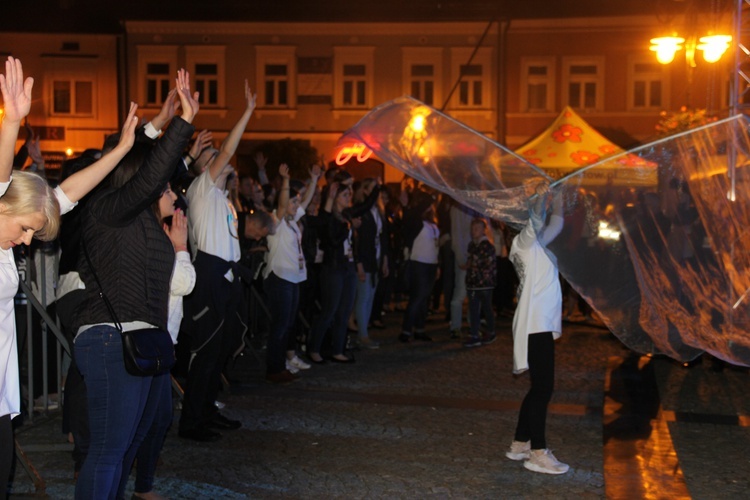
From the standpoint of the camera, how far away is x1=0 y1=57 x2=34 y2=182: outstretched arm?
380 cm

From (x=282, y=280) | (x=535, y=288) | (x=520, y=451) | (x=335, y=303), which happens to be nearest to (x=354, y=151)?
(x=282, y=280)

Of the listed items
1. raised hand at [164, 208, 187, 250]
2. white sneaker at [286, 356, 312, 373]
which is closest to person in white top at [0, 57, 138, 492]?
raised hand at [164, 208, 187, 250]

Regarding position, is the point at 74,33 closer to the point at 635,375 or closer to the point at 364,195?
the point at 364,195

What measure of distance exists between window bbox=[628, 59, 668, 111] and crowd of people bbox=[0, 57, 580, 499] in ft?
80.9

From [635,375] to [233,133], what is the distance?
18.9ft

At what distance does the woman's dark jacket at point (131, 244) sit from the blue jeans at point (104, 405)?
112 millimetres

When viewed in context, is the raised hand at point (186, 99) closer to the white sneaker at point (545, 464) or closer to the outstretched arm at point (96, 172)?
the outstretched arm at point (96, 172)

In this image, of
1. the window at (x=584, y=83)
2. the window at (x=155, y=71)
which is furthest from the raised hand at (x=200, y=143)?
the window at (x=155, y=71)

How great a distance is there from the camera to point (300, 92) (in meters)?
37.7

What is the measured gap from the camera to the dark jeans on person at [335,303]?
1070 cm

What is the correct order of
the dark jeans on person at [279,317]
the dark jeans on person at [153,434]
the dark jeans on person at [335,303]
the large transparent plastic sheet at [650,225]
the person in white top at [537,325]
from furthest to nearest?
→ the dark jeans on person at [335,303], the dark jeans on person at [279,317], the large transparent plastic sheet at [650,225], the person in white top at [537,325], the dark jeans on person at [153,434]

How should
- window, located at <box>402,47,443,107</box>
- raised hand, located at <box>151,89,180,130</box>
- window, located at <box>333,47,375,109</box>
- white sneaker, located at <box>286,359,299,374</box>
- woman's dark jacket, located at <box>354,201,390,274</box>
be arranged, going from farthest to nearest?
window, located at <box>333,47,375,109</box>
window, located at <box>402,47,443,107</box>
woman's dark jacket, located at <box>354,201,390,274</box>
white sneaker, located at <box>286,359,299,374</box>
raised hand, located at <box>151,89,180,130</box>

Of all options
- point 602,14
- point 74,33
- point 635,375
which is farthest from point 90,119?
point 635,375

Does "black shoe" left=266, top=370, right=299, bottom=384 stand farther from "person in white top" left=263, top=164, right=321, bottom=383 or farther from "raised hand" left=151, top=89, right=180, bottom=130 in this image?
"raised hand" left=151, top=89, right=180, bottom=130
